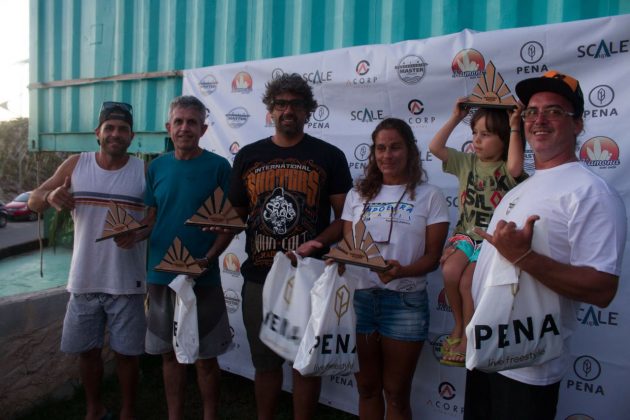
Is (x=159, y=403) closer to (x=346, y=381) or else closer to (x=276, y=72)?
(x=346, y=381)

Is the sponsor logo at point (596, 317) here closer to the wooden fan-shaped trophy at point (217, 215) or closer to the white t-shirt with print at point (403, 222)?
the white t-shirt with print at point (403, 222)

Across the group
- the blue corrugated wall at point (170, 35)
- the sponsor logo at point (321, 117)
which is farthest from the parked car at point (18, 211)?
A: the sponsor logo at point (321, 117)

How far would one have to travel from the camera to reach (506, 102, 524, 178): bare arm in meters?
2.04

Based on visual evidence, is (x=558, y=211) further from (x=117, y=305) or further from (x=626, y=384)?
(x=117, y=305)

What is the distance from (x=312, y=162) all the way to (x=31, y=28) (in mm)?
4530

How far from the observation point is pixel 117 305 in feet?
9.77

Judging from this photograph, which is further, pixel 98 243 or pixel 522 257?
pixel 98 243

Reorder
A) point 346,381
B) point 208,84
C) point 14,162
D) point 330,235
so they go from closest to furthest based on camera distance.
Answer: point 330,235 < point 346,381 < point 208,84 < point 14,162

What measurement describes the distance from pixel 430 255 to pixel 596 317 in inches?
36.3

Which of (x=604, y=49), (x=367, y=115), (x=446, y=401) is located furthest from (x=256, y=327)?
(x=604, y=49)

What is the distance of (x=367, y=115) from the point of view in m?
3.21

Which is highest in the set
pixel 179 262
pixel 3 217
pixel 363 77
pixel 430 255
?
pixel 363 77

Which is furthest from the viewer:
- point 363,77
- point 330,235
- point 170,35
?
point 170,35

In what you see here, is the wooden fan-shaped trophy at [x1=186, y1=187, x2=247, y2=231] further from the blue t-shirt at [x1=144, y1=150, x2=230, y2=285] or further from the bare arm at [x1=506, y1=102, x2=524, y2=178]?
A: the bare arm at [x1=506, y1=102, x2=524, y2=178]
